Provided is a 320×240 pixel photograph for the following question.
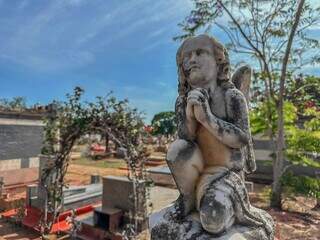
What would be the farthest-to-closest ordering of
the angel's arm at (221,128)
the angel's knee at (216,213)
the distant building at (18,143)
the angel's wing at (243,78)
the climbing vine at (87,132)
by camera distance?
the distant building at (18,143) → the climbing vine at (87,132) → the angel's wing at (243,78) → the angel's arm at (221,128) → the angel's knee at (216,213)

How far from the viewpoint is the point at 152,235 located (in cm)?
217

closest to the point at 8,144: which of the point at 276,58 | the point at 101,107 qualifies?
the point at 101,107

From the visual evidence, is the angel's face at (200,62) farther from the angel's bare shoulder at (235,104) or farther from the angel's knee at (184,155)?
the angel's knee at (184,155)

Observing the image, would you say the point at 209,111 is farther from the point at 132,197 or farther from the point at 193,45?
the point at 132,197

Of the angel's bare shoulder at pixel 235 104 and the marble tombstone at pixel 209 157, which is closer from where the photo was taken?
the marble tombstone at pixel 209 157

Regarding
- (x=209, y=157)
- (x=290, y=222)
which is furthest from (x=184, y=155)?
(x=290, y=222)

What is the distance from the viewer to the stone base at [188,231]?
1916 millimetres

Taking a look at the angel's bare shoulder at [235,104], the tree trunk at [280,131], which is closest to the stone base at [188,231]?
the angel's bare shoulder at [235,104]

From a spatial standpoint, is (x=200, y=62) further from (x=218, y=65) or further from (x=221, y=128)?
(x=221, y=128)

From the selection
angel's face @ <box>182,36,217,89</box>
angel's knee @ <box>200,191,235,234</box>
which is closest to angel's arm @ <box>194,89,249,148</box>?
angel's face @ <box>182,36,217,89</box>

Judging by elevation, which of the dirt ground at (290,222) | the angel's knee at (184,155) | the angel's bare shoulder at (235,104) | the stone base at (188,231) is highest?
the angel's bare shoulder at (235,104)

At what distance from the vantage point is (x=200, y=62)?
223 centimetres

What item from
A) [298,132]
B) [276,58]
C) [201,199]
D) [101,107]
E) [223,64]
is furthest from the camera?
[276,58]

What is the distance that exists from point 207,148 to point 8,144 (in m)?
13.3
